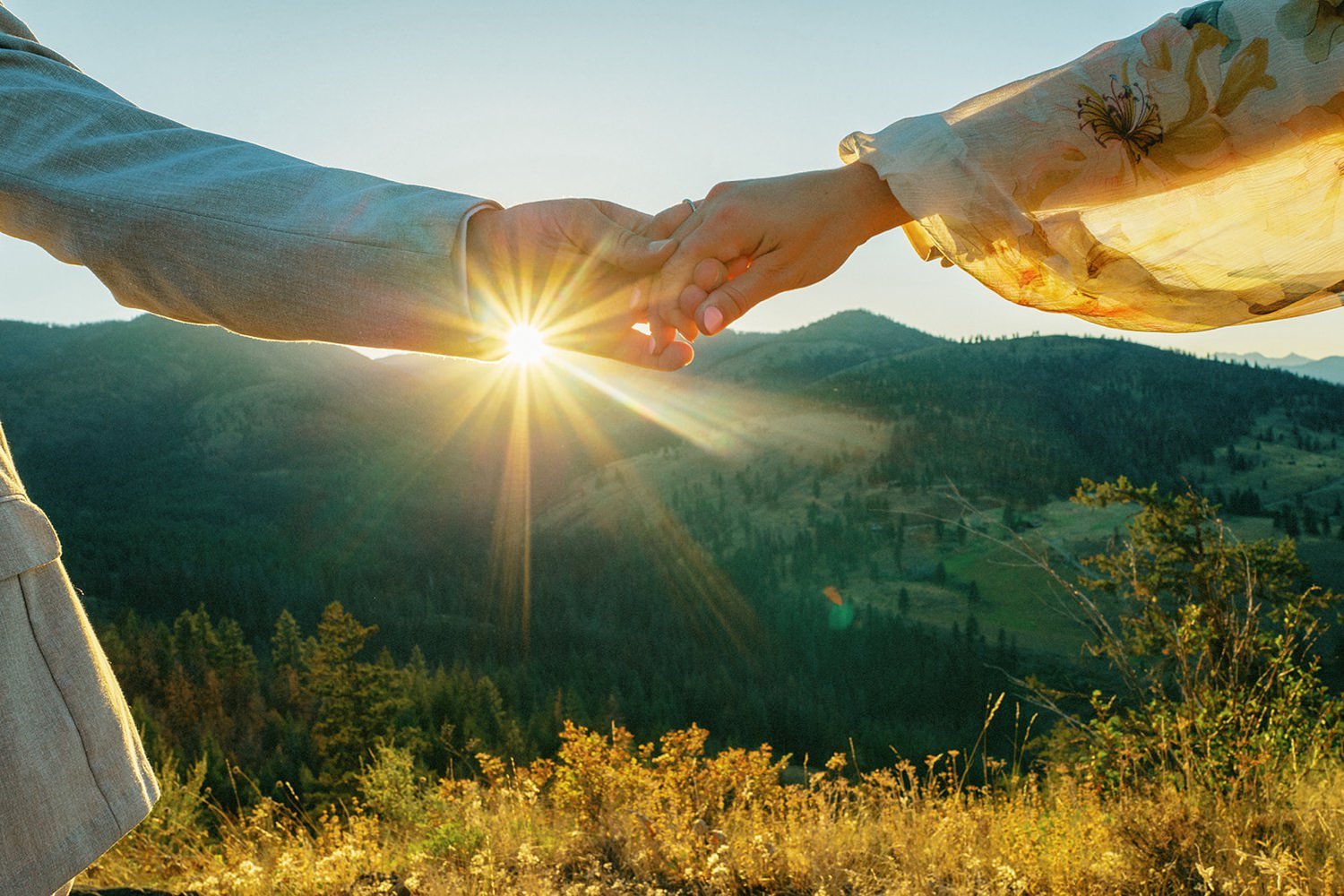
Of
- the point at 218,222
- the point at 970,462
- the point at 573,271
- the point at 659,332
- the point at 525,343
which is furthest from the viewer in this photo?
the point at 970,462

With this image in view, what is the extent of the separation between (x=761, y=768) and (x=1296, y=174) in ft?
13.4

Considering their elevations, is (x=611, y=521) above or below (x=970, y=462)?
below

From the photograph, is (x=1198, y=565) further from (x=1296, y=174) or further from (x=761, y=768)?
(x=1296, y=174)

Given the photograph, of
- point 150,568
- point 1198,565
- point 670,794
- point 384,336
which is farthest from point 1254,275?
point 150,568

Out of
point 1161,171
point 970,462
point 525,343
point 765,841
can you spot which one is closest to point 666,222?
point 525,343

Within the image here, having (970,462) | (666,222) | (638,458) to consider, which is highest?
(666,222)

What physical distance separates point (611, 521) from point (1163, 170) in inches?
2794

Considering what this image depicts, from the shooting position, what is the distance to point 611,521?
71.6 m

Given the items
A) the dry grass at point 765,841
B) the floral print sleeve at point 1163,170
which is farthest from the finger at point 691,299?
the dry grass at point 765,841

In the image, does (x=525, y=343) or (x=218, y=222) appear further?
(x=525, y=343)

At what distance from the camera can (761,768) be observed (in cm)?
466

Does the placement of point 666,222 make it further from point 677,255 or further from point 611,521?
point 611,521

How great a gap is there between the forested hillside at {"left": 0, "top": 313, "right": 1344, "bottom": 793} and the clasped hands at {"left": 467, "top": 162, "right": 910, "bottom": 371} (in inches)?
640

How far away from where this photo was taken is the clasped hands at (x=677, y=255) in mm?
1367
